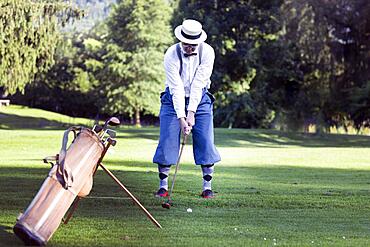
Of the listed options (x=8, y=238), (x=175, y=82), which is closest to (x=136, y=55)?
(x=175, y=82)

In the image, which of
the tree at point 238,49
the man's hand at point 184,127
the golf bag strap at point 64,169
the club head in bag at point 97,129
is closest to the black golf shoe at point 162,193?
the man's hand at point 184,127

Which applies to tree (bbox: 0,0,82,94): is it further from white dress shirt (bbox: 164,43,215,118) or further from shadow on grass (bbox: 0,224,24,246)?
shadow on grass (bbox: 0,224,24,246)

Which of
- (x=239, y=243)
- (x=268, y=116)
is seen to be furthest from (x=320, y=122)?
(x=239, y=243)

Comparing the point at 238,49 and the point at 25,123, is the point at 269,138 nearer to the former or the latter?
the point at 238,49

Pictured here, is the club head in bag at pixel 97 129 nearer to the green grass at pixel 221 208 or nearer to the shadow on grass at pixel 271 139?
the green grass at pixel 221 208

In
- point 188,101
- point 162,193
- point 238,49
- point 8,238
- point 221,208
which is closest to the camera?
point 8,238

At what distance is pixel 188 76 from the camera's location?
9.88 m

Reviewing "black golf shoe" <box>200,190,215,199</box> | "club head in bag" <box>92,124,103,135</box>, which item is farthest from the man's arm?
"club head in bag" <box>92,124,103,135</box>

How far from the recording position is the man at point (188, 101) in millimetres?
9656

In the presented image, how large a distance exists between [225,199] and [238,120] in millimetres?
41142

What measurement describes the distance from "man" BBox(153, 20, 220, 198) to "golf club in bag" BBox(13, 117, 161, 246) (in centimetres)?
245

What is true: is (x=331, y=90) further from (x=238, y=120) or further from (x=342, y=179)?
(x=342, y=179)

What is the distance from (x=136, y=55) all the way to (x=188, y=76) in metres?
58.3

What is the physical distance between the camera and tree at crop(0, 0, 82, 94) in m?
35.2
